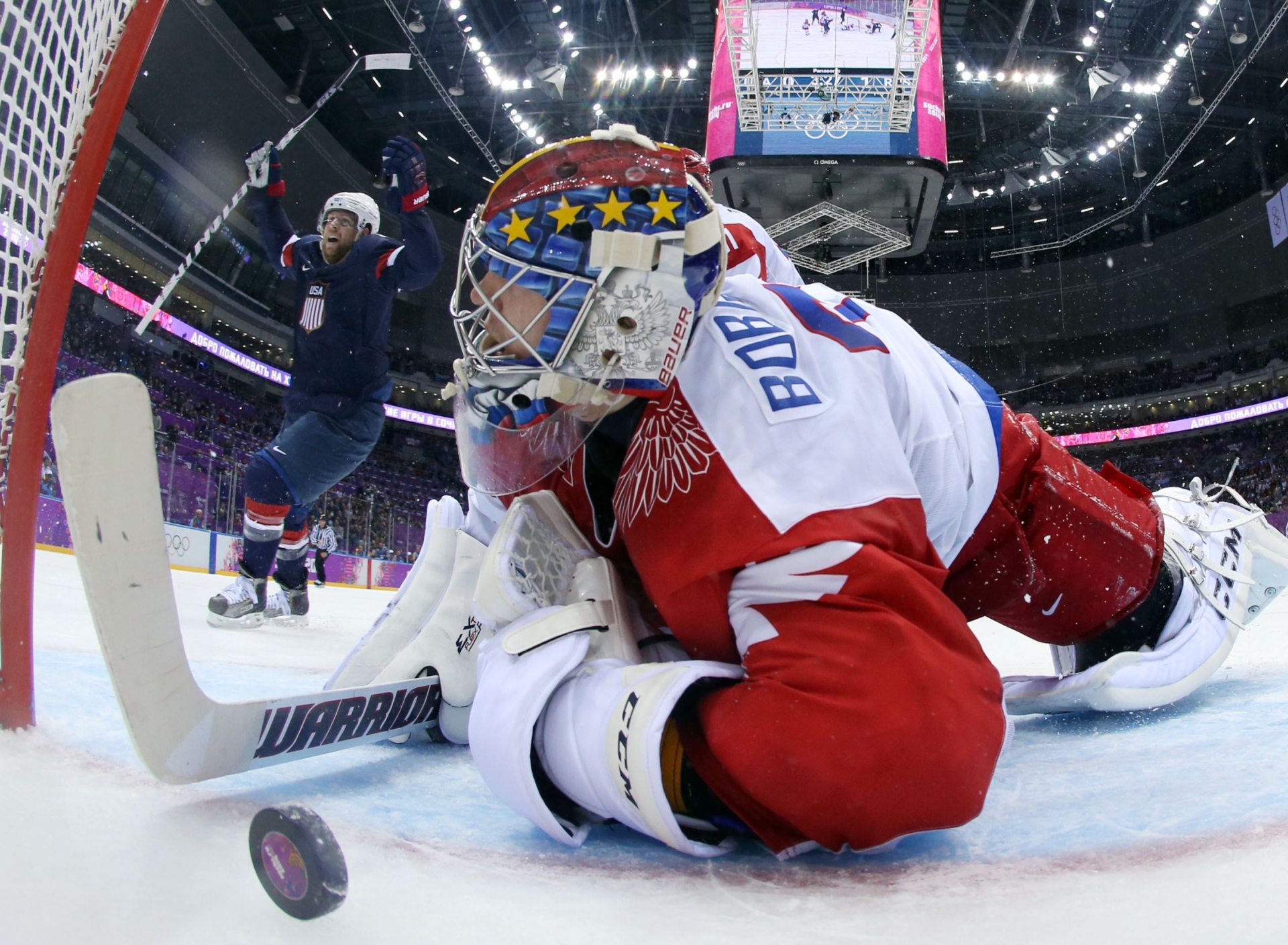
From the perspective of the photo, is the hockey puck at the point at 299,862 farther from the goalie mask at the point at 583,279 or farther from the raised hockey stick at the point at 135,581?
the goalie mask at the point at 583,279

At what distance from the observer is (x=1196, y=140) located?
14406mm

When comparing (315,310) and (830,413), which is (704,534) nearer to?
(830,413)

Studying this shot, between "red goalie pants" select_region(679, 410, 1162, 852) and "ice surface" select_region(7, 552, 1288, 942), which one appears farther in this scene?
"red goalie pants" select_region(679, 410, 1162, 852)

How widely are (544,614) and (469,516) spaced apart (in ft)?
1.62

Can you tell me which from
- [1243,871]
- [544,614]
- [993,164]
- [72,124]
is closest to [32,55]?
[72,124]

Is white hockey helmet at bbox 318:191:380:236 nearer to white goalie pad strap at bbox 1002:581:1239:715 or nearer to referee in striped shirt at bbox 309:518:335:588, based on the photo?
white goalie pad strap at bbox 1002:581:1239:715

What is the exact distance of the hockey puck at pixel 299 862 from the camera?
47 cm

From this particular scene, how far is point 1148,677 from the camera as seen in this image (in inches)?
50.8

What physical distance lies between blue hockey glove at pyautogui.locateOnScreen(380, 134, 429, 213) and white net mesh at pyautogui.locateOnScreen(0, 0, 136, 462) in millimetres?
1563

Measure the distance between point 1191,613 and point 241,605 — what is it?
2.37 m

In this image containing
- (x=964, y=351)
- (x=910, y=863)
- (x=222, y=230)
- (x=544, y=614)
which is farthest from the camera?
(x=964, y=351)

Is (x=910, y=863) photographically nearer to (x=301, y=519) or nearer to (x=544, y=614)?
(x=544, y=614)

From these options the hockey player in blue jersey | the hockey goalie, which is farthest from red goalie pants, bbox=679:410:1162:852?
the hockey player in blue jersey

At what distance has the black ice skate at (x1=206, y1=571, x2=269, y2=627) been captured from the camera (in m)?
2.53
